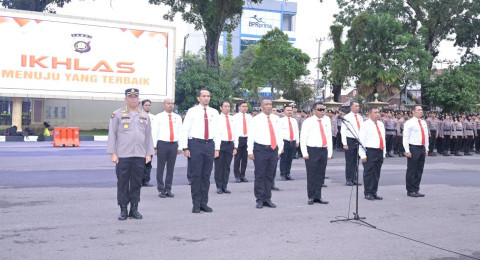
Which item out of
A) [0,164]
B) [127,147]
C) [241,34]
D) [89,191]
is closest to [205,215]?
[127,147]

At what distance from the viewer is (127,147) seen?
25.4 ft

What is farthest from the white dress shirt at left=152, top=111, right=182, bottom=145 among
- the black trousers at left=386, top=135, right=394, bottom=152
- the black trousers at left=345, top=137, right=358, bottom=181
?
the black trousers at left=386, top=135, right=394, bottom=152

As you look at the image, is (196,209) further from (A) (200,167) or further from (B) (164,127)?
(B) (164,127)

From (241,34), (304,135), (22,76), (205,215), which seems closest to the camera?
(205,215)

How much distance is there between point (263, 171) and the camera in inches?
359

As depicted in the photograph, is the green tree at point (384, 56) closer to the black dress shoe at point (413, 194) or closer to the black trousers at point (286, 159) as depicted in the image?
the black trousers at point (286, 159)

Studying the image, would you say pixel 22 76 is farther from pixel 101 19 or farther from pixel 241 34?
pixel 241 34

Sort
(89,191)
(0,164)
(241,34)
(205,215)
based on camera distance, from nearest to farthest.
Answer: (205,215) < (89,191) < (0,164) < (241,34)

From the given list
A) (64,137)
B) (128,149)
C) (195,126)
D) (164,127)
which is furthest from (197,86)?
(128,149)

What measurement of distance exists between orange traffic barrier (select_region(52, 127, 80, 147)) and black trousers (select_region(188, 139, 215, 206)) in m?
17.2

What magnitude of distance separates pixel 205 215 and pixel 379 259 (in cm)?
321

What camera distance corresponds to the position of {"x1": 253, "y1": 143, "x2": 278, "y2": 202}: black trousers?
29.8 feet

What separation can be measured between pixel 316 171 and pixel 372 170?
4.94 ft

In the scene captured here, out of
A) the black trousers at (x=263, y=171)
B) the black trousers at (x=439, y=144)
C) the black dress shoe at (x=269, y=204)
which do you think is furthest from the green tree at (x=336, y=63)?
the black dress shoe at (x=269, y=204)
